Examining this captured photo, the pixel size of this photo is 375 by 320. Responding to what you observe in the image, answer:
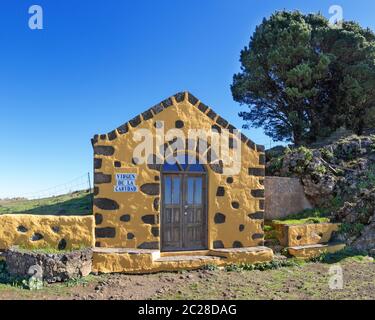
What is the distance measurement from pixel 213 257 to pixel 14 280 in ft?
15.3

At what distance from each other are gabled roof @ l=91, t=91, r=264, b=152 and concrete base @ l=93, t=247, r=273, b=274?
2.88m

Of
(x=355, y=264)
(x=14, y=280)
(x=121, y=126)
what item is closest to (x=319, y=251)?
(x=355, y=264)

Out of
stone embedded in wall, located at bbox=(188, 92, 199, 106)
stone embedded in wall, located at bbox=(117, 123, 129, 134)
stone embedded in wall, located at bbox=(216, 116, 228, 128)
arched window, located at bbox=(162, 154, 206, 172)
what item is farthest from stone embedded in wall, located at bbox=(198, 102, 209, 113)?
stone embedded in wall, located at bbox=(117, 123, 129, 134)

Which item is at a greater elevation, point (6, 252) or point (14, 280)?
point (6, 252)

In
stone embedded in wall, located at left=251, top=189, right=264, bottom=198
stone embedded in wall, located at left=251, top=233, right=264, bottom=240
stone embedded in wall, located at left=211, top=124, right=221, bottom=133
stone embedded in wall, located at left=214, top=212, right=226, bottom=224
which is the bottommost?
stone embedded in wall, located at left=251, top=233, right=264, bottom=240

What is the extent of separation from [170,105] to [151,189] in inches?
93.2

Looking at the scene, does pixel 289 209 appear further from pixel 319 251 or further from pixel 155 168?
pixel 155 168

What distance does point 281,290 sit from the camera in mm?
7332

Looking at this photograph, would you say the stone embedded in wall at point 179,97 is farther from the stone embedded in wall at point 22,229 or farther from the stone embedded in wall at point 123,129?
the stone embedded in wall at point 22,229

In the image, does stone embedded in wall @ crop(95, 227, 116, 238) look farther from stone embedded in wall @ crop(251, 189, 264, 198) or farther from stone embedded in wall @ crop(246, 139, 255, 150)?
stone embedded in wall @ crop(246, 139, 255, 150)

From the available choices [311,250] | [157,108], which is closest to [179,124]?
[157,108]

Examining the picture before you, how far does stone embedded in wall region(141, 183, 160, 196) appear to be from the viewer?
8922 mm

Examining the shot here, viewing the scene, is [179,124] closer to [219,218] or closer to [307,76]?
[219,218]

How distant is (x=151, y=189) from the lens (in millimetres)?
8945
